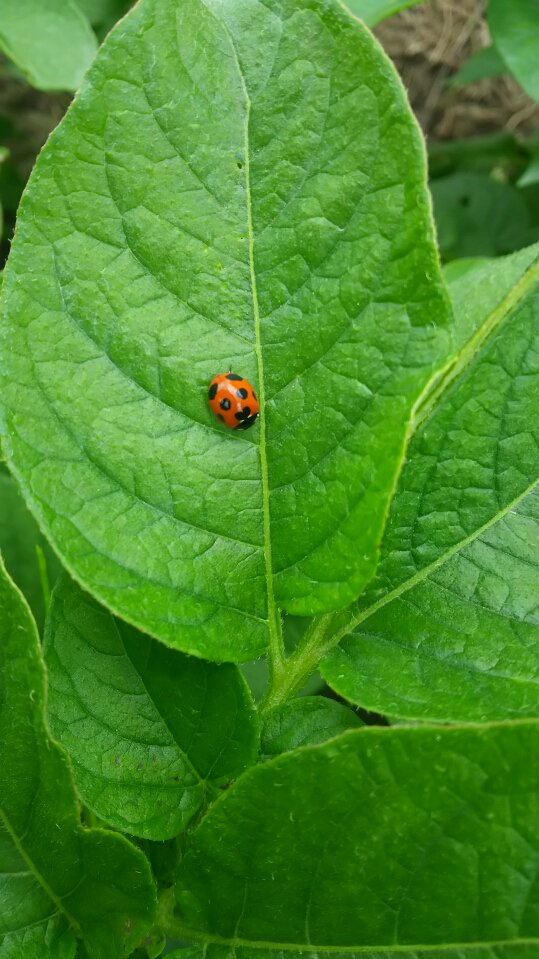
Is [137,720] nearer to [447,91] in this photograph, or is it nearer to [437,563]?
[437,563]

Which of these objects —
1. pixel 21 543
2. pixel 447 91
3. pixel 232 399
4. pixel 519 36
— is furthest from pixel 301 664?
pixel 447 91

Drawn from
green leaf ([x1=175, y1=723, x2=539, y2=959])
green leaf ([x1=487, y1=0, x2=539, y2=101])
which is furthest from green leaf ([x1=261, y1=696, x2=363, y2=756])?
green leaf ([x1=487, y1=0, x2=539, y2=101])

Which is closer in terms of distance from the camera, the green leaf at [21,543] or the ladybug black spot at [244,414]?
the ladybug black spot at [244,414]

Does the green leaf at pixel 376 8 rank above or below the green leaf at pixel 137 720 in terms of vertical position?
above

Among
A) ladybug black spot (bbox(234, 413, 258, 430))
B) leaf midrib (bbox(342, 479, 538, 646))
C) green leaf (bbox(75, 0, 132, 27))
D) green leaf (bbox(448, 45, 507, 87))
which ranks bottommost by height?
leaf midrib (bbox(342, 479, 538, 646))

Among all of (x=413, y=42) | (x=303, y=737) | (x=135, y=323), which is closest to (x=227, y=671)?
(x=303, y=737)

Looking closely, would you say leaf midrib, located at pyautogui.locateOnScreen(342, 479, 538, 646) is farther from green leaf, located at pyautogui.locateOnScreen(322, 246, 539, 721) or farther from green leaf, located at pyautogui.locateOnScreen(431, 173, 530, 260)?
green leaf, located at pyautogui.locateOnScreen(431, 173, 530, 260)

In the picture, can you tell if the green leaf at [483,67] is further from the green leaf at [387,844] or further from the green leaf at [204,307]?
the green leaf at [387,844]

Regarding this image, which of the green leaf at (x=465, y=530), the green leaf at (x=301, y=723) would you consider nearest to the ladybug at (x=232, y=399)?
the green leaf at (x=465, y=530)

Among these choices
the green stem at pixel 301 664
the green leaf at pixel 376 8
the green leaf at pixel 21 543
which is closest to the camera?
the green stem at pixel 301 664
